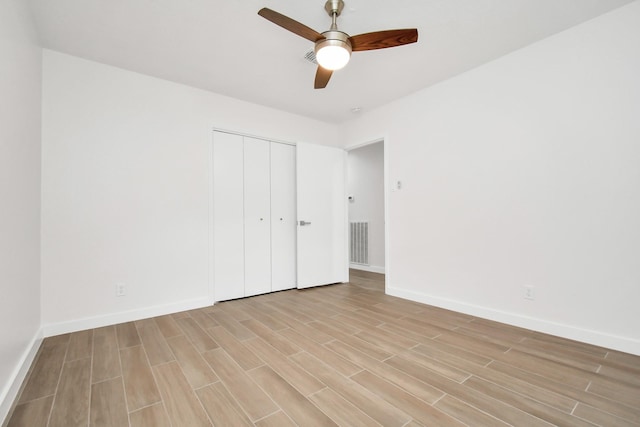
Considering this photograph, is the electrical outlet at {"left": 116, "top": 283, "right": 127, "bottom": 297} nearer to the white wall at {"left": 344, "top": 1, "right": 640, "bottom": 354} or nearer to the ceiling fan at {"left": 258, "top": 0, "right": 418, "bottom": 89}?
the ceiling fan at {"left": 258, "top": 0, "right": 418, "bottom": 89}

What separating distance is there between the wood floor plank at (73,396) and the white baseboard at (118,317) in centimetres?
69

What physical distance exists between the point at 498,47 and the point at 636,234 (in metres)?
1.86

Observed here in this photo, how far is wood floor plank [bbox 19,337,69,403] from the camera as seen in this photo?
158cm

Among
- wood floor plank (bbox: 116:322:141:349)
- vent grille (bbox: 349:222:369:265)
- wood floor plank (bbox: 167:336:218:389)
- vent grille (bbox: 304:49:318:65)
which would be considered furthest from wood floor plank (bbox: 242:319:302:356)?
vent grille (bbox: 349:222:369:265)

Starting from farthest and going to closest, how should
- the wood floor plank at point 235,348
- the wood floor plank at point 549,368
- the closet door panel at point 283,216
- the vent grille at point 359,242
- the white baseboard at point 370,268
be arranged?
the vent grille at point 359,242, the white baseboard at point 370,268, the closet door panel at point 283,216, the wood floor plank at point 235,348, the wood floor plank at point 549,368

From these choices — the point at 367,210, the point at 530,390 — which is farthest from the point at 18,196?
the point at 367,210

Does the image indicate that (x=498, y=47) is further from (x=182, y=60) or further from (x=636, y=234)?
(x=182, y=60)

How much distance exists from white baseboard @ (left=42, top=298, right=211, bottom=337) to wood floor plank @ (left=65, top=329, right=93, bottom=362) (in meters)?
0.07

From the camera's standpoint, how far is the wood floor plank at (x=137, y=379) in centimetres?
150

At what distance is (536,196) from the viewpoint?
2.41m

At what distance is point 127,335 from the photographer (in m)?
2.37

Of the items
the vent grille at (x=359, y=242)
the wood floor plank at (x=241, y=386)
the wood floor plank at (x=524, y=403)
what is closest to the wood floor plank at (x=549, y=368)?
the wood floor plank at (x=524, y=403)

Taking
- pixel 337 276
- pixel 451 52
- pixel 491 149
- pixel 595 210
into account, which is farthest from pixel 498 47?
pixel 337 276

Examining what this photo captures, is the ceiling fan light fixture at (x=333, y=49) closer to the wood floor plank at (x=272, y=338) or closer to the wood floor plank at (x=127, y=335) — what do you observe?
the wood floor plank at (x=272, y=338)
